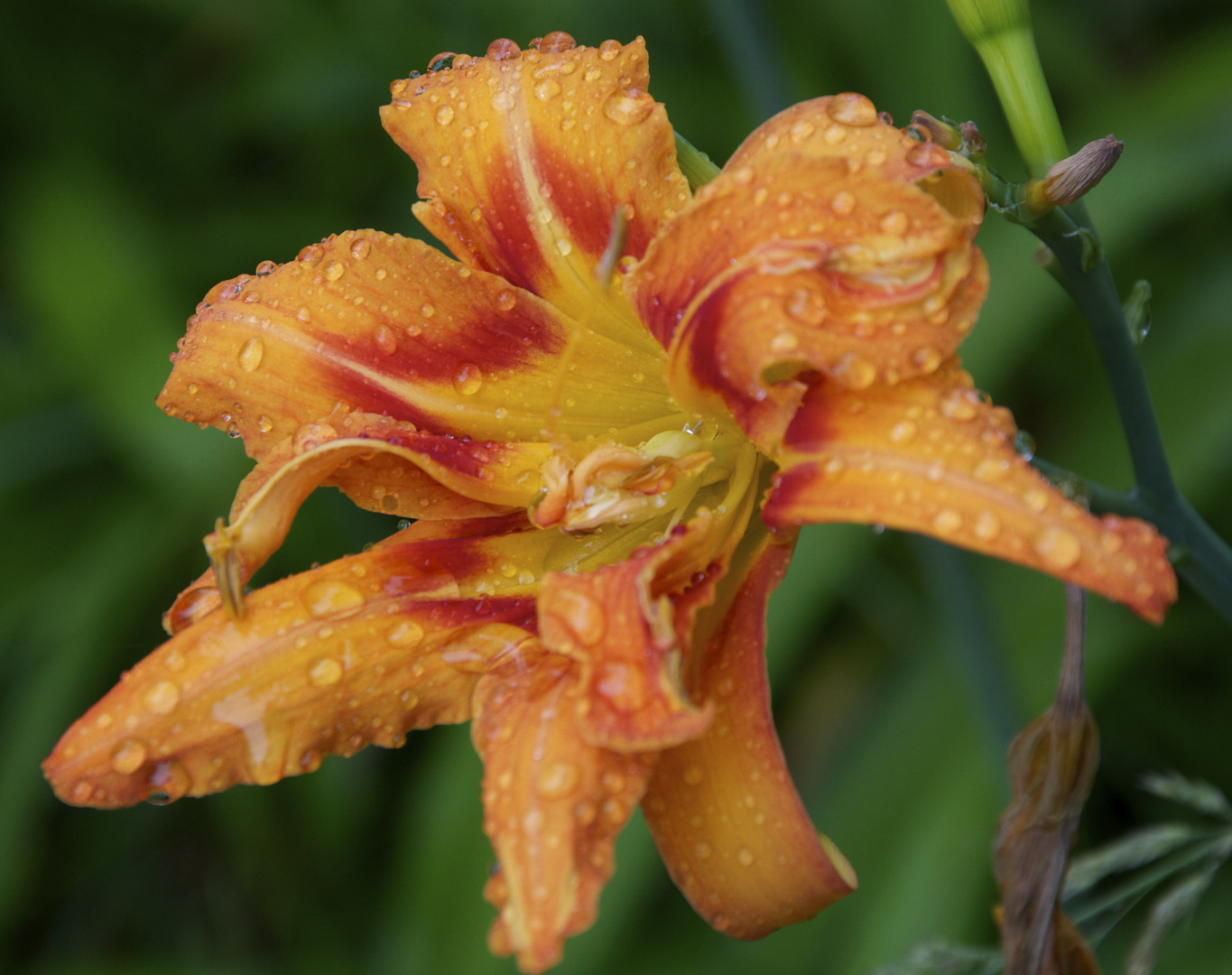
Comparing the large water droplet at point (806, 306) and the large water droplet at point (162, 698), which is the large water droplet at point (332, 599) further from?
the large water droplet at point (806, 306)

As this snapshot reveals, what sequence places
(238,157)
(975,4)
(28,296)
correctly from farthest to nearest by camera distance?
(238,157) → (28,296) → (975,4)

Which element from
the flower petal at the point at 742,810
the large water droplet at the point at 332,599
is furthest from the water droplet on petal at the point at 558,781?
the large water droplet at the point at 332,599

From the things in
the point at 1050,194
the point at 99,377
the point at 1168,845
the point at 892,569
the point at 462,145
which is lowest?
the point at 892,569


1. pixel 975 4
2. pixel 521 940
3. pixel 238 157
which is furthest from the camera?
pixel 238 157

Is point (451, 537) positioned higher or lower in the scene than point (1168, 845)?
higher

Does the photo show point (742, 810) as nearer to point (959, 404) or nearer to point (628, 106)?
point (959, 404)

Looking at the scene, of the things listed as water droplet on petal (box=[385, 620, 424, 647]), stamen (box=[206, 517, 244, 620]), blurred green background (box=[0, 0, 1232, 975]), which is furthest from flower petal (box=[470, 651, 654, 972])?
blurred green background (box=[0, 0, 1232, 975])

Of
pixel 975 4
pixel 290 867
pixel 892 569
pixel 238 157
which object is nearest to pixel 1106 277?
pixel 975 4

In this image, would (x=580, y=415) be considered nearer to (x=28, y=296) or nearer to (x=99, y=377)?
(x=99, y=377)
